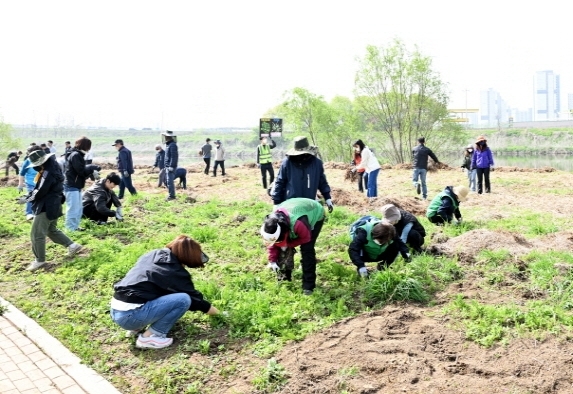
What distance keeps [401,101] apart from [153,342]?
33034mm

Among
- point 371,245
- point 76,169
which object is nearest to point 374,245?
point 371,245

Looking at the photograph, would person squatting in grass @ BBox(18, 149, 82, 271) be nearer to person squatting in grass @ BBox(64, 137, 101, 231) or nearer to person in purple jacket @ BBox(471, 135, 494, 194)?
person squatting in grass @ BBox(64, 137, 101, 231)

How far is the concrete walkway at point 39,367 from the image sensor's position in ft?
13.4

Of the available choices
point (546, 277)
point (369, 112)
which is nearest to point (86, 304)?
point (546, 277)

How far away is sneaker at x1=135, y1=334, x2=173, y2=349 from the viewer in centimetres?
466

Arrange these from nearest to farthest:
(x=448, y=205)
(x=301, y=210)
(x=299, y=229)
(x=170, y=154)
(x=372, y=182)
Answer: (x=299, y=229) < (x=301, y=210) < (x=448, y=205) < (x=372, y=182) < (x=170, y=154)

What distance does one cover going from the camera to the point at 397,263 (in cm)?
629

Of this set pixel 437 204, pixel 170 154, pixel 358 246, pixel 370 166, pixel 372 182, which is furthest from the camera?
pixel 170 154

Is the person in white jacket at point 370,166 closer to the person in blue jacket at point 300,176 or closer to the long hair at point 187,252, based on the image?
the person in blue jacket at point 300,176

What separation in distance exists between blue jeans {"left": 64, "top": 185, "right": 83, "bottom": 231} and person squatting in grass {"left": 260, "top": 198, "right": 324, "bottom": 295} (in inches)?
187

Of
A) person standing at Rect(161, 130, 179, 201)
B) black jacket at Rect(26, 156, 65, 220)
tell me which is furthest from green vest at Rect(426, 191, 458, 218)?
person standing at Rect(161, 130, 179, 201)

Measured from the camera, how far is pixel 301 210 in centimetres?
548

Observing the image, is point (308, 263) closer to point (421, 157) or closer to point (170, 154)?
point (170, 154)

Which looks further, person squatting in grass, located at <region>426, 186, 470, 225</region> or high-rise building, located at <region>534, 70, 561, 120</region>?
high-rise building, located at <region>534, 70, 561, 120</region>
